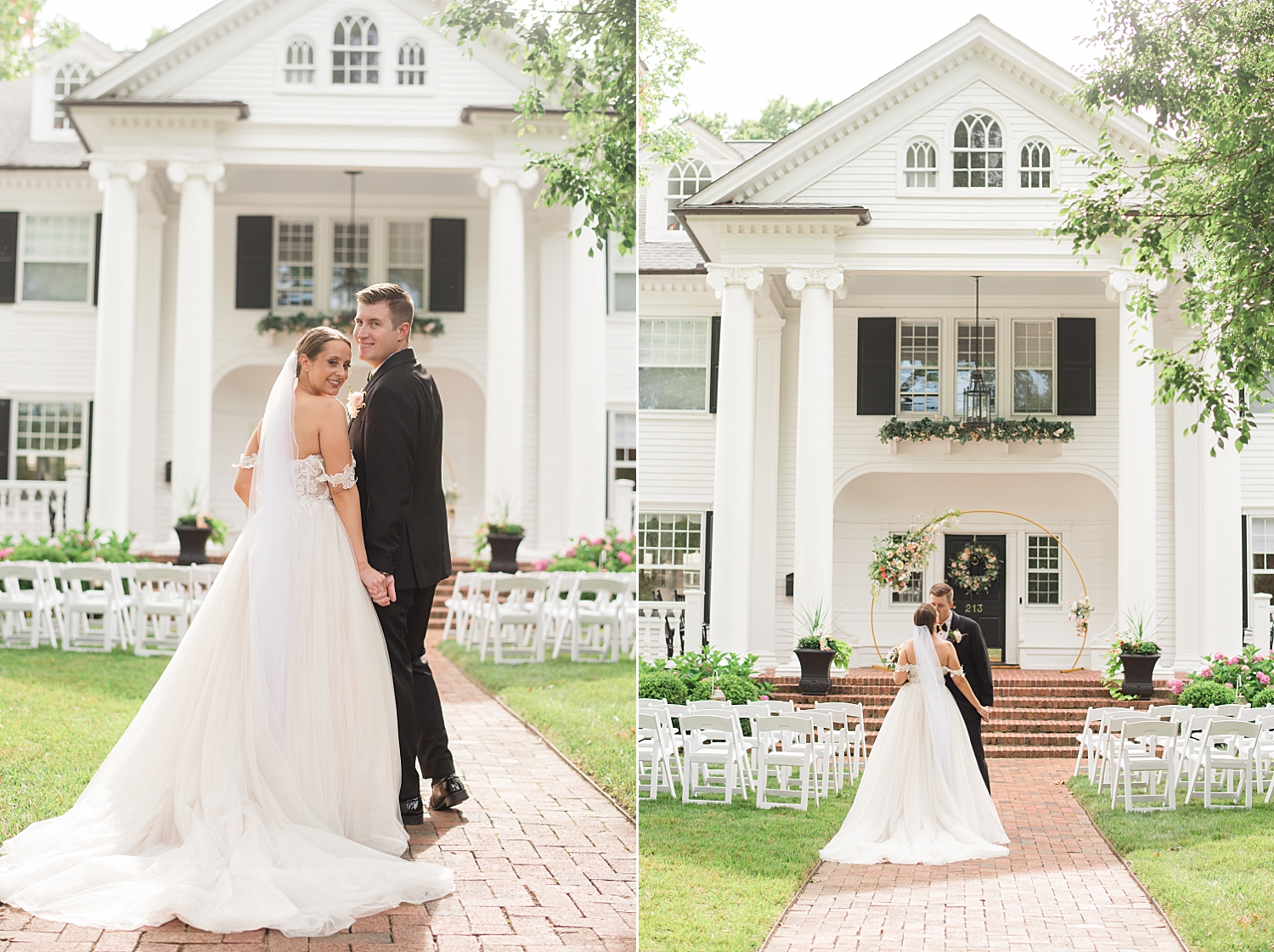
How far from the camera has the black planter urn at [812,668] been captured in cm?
403

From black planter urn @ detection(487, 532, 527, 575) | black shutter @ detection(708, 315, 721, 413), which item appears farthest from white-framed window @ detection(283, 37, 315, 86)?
black shutter @ detection(708, 315, 721, 413)

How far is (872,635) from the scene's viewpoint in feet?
13.4

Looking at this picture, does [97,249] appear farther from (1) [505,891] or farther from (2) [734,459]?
(1) [505,891]

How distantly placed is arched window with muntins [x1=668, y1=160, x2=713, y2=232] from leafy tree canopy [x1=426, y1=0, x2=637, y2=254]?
6.27ft

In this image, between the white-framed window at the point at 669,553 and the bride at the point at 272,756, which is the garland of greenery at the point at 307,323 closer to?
the bride at the point at 272,756

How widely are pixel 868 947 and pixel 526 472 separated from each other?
1337 cm

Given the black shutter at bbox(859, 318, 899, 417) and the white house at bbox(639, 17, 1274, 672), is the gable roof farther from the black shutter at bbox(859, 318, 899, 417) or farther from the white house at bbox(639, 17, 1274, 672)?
the black shutter at bbox(859, 318, 899, 417)

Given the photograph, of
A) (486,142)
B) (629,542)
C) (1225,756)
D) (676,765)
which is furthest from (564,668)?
(486,142)

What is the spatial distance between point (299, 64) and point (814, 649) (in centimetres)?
1452

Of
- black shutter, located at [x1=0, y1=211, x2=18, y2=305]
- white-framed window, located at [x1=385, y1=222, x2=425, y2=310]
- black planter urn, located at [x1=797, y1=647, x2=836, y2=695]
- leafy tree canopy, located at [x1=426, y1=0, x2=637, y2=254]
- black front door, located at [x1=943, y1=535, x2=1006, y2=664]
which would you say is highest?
white-framed window, located at [x1=385, y1=222, x2=425, y2=310]

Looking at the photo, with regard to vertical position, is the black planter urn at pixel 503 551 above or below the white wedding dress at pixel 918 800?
above

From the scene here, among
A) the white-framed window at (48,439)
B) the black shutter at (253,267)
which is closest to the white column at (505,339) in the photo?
the black shutter at (253,267)

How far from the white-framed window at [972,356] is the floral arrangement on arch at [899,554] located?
0.43 metres

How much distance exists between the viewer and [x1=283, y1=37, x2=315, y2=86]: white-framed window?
1589cm
